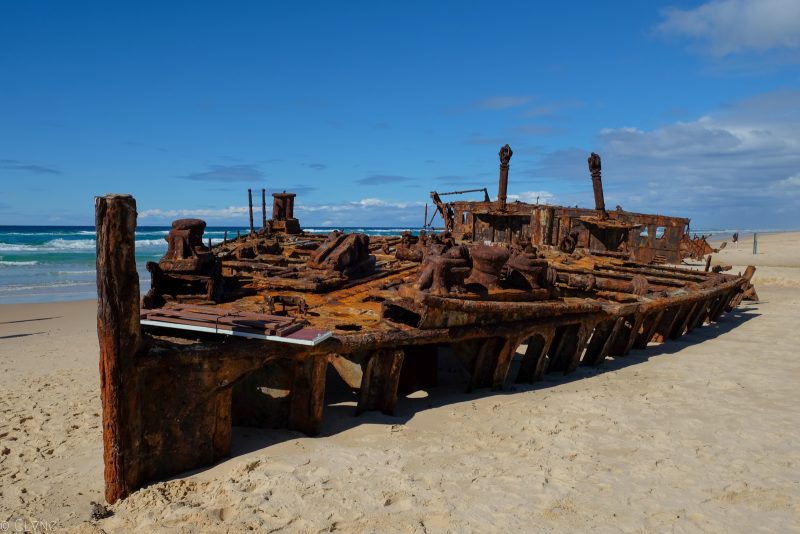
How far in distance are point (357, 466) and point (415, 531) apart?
1059 millimetres

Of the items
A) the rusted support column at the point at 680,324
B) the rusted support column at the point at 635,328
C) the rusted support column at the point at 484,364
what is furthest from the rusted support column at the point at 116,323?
the rusted support column at the point at 680,324

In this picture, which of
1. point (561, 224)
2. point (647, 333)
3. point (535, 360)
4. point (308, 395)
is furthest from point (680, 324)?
point (561, 224)

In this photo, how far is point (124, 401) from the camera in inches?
175

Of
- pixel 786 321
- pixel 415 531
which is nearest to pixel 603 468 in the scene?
pixel 415 531

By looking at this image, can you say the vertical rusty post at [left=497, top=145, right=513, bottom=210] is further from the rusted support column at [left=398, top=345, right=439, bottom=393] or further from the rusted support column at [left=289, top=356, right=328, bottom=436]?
the rusted support column at [left=289, top=356, right=328, bottom=436]

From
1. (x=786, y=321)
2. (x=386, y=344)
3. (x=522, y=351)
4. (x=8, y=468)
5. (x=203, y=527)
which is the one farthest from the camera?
(x=786, y=321)

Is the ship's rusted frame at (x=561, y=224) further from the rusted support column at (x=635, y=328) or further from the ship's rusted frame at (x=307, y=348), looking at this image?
the ship's rusted frame at (x=307, y=348)

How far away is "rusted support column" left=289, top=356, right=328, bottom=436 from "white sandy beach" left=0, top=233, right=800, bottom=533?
7.4 inches

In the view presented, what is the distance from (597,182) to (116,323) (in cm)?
1850

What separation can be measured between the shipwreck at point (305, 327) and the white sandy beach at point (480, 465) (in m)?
0.32

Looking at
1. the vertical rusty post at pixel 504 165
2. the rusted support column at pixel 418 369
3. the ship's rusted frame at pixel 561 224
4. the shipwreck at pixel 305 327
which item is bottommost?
the rusted support column at pixel 418 369

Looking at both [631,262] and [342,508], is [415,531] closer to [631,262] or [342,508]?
[342,508]

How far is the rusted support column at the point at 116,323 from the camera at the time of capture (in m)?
4.31

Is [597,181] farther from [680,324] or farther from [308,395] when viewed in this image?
[308,395]
